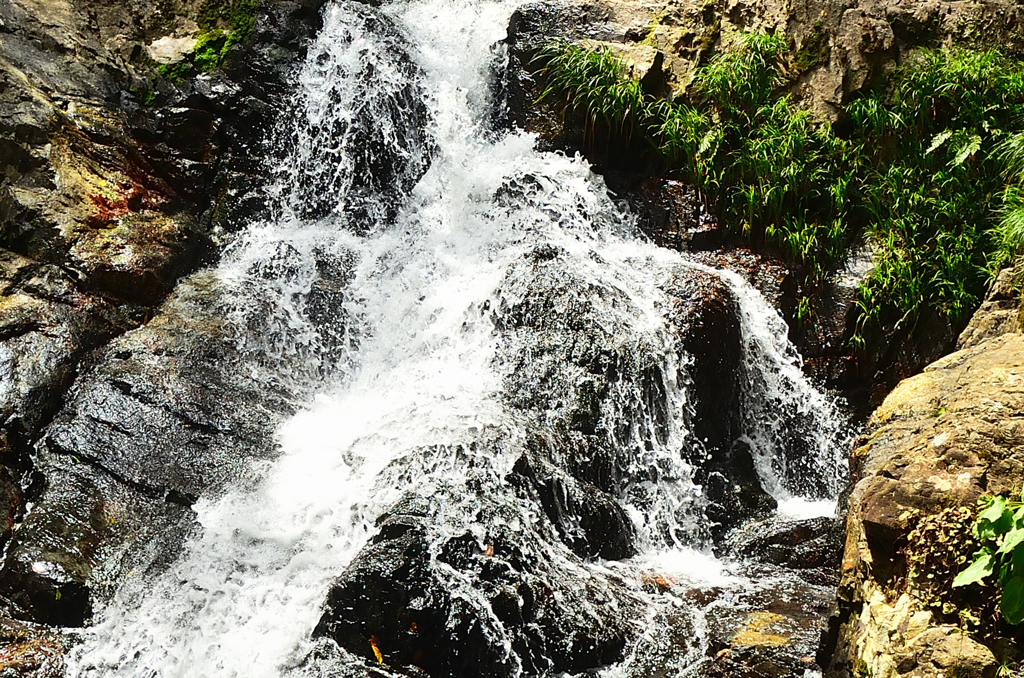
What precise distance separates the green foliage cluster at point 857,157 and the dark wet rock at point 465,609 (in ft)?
14.7

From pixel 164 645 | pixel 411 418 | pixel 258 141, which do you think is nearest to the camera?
pixel 164 645

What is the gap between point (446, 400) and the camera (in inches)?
246

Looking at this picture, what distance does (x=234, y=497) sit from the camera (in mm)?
5480

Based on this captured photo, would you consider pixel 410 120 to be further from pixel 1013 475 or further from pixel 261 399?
pixel 1013 475

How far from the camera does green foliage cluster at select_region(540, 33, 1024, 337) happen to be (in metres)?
7.52

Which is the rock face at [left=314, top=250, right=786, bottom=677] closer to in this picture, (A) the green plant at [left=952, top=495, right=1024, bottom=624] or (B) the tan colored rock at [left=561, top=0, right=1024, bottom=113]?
(A) the green plant at [left=952, top=495, right=1024, bottom=624]

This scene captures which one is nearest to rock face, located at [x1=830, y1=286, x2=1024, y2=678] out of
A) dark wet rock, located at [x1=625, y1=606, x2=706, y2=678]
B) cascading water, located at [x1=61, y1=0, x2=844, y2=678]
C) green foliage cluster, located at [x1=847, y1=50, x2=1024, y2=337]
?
dark wet rock, located at [x1=625, y1=606, x2=706, y2=678]

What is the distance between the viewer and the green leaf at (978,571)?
2.80 meters

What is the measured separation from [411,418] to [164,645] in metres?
2.20

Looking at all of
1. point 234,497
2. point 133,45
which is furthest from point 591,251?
point 133,45

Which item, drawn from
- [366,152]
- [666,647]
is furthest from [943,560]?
[366,152]

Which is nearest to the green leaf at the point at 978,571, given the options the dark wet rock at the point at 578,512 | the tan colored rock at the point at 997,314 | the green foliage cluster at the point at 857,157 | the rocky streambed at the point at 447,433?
the rocky streambed at the point at 447,433

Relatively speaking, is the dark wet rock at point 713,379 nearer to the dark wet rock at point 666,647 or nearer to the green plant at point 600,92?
the dark wet rock at point 666,647

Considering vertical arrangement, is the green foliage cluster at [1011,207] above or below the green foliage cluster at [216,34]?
above
